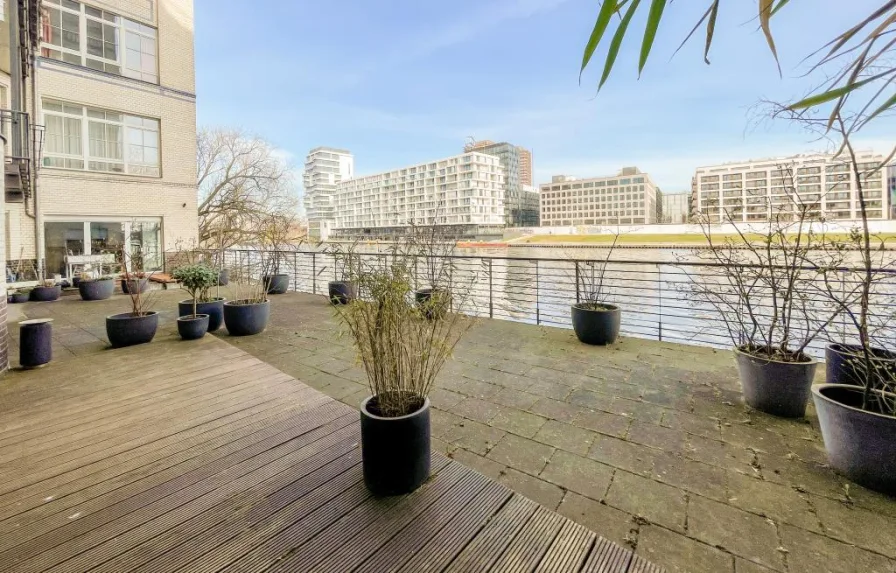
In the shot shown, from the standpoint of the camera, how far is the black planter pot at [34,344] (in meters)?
3.65

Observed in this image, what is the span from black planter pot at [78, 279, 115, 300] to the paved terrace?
4.81 meters

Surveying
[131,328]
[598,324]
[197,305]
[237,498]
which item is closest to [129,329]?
[131,328]

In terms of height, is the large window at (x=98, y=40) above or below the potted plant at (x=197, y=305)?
above

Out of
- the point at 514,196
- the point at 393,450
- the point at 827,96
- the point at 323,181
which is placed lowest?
the point at 393,450

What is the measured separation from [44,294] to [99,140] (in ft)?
15.1

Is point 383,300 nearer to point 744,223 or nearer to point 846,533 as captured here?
point 846,533

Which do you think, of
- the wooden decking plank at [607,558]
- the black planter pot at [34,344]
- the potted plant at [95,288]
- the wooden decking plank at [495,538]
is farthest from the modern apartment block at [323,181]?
the wooden decking plank at [607,558]

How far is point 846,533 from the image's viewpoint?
161 centimetres

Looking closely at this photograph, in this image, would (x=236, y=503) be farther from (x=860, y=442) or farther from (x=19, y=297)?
(x=19, y=297)

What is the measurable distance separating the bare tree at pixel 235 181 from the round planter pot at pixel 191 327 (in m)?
13.5

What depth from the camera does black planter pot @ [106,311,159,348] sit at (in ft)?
14.4

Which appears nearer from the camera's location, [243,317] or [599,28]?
[599,28]

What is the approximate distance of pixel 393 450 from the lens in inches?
70.9

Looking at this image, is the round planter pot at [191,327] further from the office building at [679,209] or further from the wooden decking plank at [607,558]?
the office building at [679,209]
